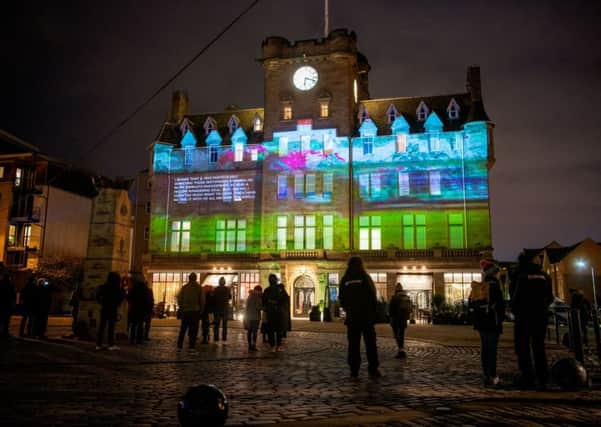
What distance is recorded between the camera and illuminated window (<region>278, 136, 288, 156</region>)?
41.8 meters

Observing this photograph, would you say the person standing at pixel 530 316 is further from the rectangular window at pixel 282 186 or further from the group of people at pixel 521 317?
the rectangular window at pixel 282 186

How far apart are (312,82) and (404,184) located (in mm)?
10773

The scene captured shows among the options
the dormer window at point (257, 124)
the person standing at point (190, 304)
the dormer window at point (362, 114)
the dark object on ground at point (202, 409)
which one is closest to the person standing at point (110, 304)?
the person standing at point (190, 304)

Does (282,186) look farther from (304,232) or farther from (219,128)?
(219,128)

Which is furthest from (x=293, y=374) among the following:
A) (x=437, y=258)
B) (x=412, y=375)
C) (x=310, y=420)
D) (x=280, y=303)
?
(x=437, y=258)

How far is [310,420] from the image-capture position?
5527mm

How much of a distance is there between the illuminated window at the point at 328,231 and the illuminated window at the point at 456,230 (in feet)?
27.6

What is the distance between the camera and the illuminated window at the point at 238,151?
144ft

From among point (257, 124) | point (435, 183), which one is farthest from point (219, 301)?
point (257, 124)

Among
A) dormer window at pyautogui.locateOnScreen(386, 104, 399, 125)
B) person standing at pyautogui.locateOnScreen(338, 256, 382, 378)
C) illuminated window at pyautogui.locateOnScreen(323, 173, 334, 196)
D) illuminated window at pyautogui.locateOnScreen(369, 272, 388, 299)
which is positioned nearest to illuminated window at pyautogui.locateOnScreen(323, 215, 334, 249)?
illuminated window at pyautogui.locateOnScreen(323, 173, 334, 196)

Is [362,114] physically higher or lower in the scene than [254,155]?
higher

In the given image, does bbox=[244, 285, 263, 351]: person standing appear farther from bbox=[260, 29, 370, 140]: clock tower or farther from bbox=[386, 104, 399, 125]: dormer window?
bbox=[386, 104, 399, 125]: dormer window

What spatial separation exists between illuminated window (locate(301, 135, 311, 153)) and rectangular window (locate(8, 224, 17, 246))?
26.0 metres

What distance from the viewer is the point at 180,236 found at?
43.8 meters
